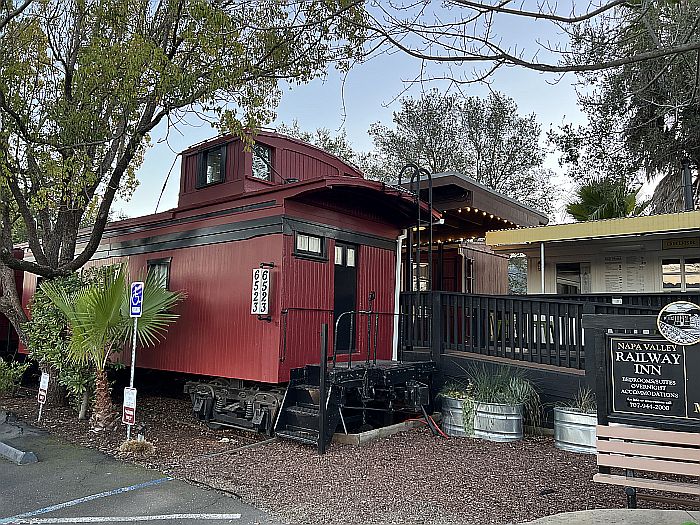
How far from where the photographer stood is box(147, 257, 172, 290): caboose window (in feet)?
33.3

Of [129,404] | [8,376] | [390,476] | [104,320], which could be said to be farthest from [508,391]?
[8,376]

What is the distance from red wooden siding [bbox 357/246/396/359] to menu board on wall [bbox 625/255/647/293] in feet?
16.1

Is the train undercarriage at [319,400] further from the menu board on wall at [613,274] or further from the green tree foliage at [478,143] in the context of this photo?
the green tree foliage at [478,143]

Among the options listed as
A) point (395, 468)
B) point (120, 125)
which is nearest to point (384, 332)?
point (395, 468)

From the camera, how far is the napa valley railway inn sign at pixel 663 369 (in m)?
4.99

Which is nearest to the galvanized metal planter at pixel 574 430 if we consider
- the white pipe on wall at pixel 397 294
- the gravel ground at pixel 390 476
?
the gravel ground at pixel 390 476

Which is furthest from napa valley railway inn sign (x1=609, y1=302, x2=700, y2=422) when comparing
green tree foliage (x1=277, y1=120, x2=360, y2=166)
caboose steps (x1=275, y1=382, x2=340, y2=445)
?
green tree foliage (x1=277, y1=120, x2=360, y2=166)

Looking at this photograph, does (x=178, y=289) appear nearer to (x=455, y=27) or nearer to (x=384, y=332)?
(x=384, y=332)

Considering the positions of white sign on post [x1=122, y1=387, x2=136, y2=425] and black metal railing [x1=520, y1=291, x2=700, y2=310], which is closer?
white sign on post [x1=122, y1=387, x2=136, y2=425]

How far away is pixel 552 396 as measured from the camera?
7.96 m

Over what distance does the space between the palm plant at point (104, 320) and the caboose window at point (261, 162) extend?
106 inches

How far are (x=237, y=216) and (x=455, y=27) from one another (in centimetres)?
476

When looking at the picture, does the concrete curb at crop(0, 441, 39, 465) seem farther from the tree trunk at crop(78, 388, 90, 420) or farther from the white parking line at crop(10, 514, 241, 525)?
the white parking line at crop(10, 514, 241, 525)

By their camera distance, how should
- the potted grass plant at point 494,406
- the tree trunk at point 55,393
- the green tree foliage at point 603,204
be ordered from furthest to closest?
the green tree foliage at point 603,204 < the tree trunk at point 55,393 < the potted grass plant at point 494,406
